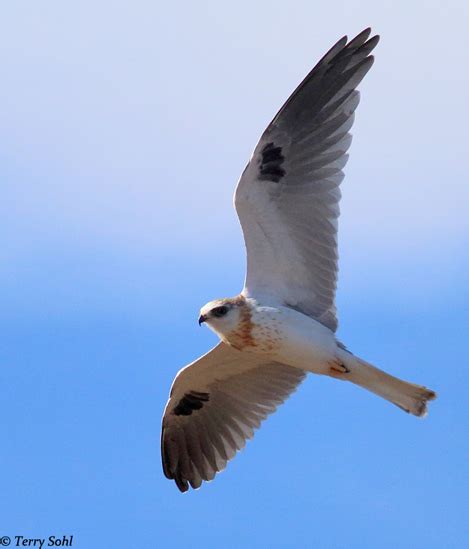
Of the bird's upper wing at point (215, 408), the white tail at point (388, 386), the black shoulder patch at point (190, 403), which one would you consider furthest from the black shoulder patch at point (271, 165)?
the black shoulder patch at point (190, 403)

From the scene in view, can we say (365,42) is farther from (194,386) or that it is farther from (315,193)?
(194,386)

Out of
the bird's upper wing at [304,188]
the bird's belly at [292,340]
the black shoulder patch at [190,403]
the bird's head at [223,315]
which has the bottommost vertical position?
the bird's belly at [292,340]

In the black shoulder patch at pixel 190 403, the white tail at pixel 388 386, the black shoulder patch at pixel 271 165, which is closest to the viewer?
the white tail at pixel 388 386

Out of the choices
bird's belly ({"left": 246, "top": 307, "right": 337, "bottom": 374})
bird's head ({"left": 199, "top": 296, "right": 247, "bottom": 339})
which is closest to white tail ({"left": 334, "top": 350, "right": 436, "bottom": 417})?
bird's belly ({"left": 246, "top": 307, "right": 337, "bottom": 374})

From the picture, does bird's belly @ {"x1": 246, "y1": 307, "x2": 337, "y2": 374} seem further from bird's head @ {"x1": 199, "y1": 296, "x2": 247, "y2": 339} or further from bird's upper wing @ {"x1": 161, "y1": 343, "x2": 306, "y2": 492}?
bird's upper wing @ {"x1": 161, "y1": 343, "x2": 306, "y2": 492}

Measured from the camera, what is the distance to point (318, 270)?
10.7m

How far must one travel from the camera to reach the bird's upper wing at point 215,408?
11.7m

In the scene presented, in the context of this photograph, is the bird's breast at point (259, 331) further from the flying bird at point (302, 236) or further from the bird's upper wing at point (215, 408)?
the bird's upper wing at point (215, 408)

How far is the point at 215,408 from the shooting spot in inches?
471

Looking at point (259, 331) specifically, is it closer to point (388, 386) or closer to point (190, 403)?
point (388, 386)

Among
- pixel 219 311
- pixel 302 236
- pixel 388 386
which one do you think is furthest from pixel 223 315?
pixel 388 386

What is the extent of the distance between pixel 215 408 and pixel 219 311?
1.89 metres

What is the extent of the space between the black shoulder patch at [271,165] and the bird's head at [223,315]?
3.45 feet

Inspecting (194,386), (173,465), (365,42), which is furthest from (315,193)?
(173,465)
